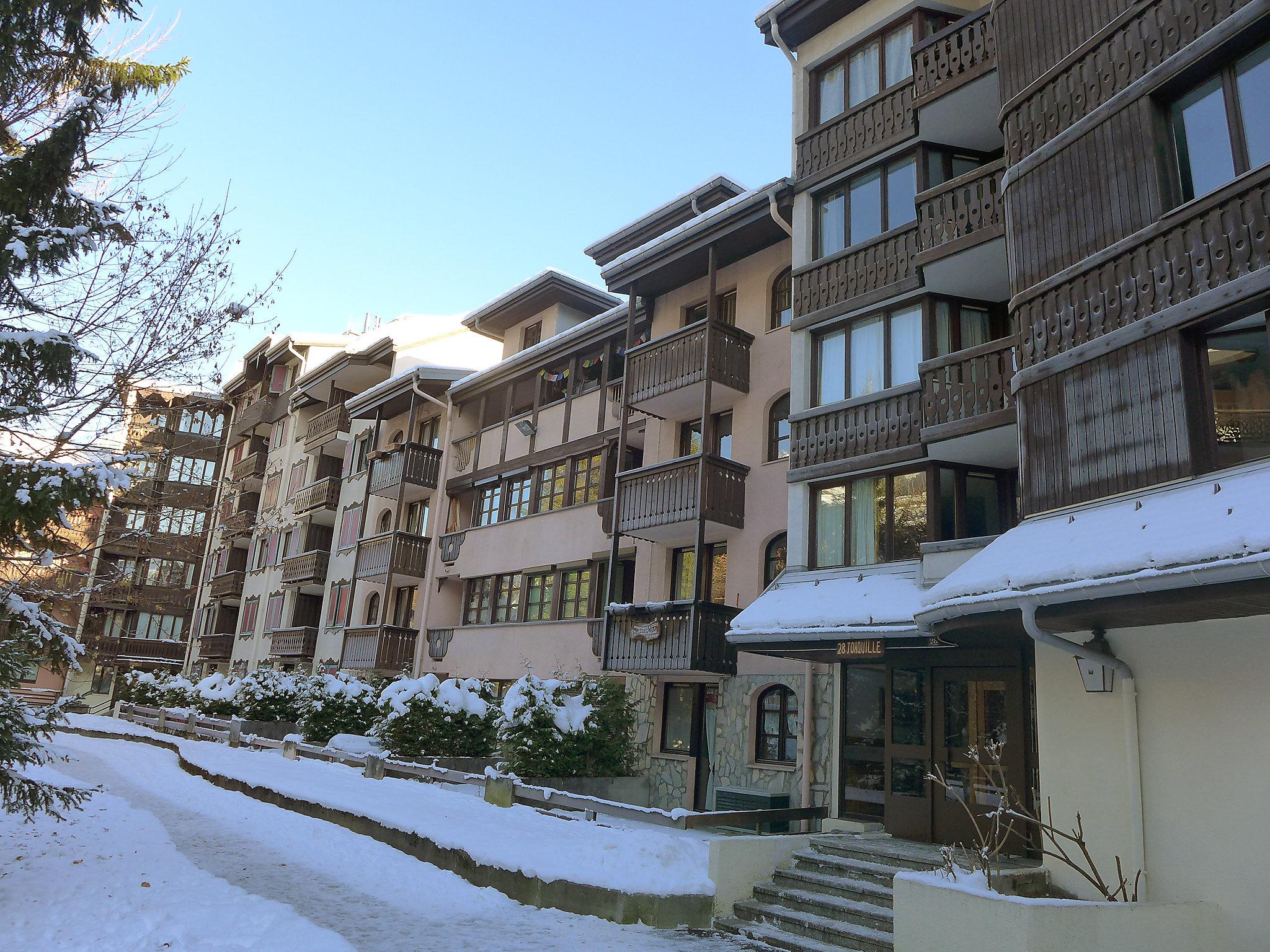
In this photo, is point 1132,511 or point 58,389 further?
point 58,389

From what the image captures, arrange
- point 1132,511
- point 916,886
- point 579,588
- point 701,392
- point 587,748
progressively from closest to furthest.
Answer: point 916,886 → point 1132,511 → point 587,748 → point 701,392 → point 579,588

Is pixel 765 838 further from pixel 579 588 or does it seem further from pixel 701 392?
pixel 579 588

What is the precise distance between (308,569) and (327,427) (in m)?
5.88

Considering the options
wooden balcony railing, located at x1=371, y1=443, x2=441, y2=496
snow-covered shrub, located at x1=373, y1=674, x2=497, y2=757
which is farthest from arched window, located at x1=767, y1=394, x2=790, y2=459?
wooden balcony railing, located at x1=371, y1=443, x2=441, y2=496

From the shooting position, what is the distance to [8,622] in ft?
32.1

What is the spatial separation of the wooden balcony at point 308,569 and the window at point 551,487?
13921mm

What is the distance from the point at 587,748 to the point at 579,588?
18.0 ft

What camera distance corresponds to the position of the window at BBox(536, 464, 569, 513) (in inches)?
985

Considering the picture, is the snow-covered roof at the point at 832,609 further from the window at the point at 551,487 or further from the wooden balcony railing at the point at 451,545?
the wooden balcony railing at the point at 451,545

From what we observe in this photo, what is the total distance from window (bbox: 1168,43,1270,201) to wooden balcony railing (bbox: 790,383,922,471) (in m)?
5.33

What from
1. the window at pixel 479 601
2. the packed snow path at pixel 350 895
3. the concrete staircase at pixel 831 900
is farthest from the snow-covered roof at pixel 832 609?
the window at pixel 479 601

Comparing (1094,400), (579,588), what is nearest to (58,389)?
(1094,400)

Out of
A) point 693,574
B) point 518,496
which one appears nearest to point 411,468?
point 518,496

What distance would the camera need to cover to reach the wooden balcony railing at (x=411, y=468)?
2959 centimetres
